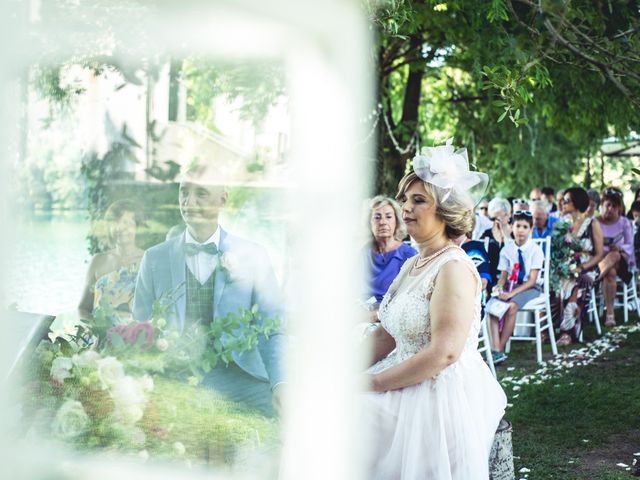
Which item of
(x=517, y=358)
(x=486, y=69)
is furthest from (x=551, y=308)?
(x=486, y=69)

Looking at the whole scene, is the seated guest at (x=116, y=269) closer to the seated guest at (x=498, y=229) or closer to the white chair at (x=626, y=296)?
the seated guest at (x=498, y=229)

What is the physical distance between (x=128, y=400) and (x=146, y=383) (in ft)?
0.16

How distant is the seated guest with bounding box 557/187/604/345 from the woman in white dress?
605 cm

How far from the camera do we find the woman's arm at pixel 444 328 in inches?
117

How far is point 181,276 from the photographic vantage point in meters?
1.71

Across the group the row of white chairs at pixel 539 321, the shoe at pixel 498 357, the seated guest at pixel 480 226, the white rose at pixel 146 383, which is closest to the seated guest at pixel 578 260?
the row of white chairs at pixel 539 321

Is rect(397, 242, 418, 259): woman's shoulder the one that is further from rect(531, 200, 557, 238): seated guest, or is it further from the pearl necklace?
rect(531, 200, 557, 238): seated guest

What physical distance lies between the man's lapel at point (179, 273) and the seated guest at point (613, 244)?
29.6 ft

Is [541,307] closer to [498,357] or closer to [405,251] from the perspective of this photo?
[498,357]

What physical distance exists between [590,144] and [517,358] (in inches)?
300

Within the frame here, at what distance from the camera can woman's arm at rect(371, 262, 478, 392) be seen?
2.97 meters

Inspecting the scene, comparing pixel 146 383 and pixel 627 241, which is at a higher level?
pixel 627 241

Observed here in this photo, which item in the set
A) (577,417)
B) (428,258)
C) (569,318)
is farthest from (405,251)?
(569,318)

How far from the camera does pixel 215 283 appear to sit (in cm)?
176
